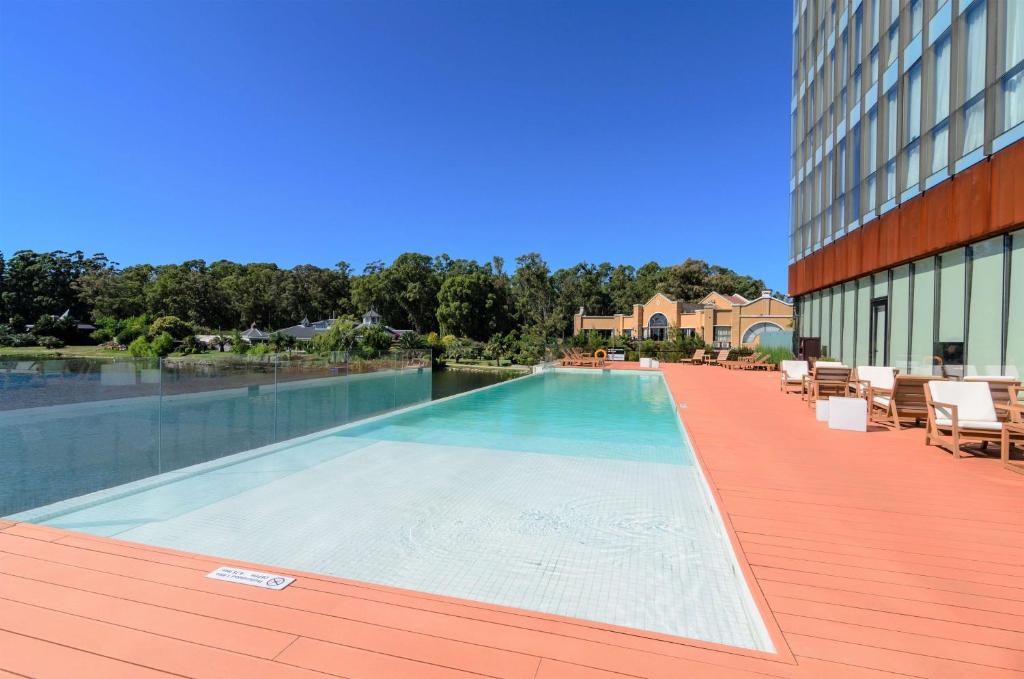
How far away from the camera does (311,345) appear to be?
90.5 ft

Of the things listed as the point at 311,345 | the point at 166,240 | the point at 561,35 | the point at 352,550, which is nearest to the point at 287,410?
the point at 352,550

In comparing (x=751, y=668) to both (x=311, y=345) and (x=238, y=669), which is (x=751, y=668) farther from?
(x=311, y=345)

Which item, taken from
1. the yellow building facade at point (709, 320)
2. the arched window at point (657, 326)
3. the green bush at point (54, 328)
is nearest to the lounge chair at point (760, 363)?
the yellow building facade at point (709, 320)

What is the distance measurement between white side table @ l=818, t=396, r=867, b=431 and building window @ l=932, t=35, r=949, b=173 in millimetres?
5095

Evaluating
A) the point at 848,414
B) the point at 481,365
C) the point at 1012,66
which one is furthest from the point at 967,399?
the point at 481,365

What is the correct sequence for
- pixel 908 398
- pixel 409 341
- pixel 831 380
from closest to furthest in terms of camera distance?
1. pixel 908 398
2. pixel 831 380
3. pixel 409 341

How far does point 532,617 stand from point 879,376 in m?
8.05

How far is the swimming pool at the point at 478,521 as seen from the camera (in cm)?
268

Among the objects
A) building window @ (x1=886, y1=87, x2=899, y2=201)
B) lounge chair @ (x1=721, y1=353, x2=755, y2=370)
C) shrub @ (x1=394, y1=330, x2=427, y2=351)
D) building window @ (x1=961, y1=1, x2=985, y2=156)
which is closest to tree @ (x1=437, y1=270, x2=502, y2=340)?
shrub @ (x1=394, y1=330, x2=427, y2=351)

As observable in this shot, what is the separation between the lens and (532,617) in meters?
2.14

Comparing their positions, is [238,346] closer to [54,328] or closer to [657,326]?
[54,328]

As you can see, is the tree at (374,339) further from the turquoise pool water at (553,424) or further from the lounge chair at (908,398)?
the lounge chair at (908,398)

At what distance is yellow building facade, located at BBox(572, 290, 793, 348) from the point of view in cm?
2947

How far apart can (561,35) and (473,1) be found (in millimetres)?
3554
